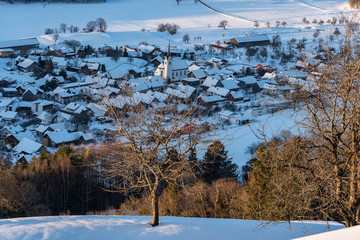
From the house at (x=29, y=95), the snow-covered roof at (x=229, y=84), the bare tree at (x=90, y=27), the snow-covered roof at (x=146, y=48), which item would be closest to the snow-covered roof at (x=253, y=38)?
the snow-covered roof at (x=146, y=48)

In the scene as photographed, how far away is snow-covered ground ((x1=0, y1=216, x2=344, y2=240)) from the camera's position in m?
3.35

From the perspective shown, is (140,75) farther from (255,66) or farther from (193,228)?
(193,228)

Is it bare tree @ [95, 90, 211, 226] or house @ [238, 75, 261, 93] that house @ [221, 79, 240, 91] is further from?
bare tree @ [95, 90, 211, 226]

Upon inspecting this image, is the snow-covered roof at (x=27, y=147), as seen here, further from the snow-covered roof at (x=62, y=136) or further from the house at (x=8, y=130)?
the house at (x=8, y=130)

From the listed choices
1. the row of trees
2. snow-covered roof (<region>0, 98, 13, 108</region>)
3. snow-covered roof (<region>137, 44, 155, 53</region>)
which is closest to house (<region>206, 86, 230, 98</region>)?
snow-covered roof (<region>0, 98, 13, 108</region>)

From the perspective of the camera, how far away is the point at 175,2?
48125mm

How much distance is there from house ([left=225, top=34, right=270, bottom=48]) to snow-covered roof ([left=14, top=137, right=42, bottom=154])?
20.8 metres

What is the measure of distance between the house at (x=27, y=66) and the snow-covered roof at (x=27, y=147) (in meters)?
11.1

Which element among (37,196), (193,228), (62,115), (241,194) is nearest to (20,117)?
(62,115)

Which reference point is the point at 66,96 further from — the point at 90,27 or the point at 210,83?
the point at 90,27

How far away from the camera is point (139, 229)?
11.8 feet

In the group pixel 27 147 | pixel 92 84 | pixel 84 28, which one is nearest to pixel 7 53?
pixel 84 28

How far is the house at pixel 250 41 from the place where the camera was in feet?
98.8

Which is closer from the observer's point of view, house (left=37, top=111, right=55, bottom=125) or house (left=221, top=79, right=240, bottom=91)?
house (left=37, top=111, right=55, bottom=125)
